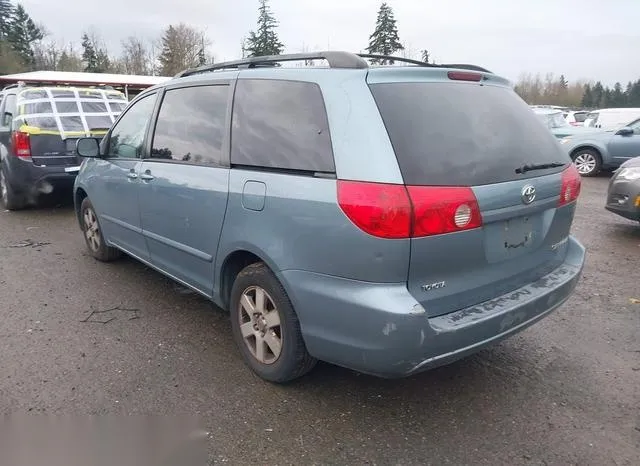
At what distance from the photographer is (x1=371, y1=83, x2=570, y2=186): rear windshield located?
2420mm

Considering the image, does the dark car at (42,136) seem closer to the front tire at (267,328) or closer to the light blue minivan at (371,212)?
the light blue minivan at (371,212)

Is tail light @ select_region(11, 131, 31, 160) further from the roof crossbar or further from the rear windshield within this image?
the rear windshield

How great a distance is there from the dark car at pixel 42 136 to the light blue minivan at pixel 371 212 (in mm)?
4768

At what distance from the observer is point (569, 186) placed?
3.09 m

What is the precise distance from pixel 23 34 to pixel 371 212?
73467 millimetres

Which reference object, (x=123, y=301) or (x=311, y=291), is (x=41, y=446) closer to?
(x=311, y=291)

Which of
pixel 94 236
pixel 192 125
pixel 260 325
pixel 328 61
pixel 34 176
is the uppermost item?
pixel 328 61

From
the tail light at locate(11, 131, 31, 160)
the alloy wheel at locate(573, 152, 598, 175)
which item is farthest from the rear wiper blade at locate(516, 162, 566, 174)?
the alloy wheel at locate(573, 152, 598, 175)

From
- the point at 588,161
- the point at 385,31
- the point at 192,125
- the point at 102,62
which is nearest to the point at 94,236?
the point at 192,125

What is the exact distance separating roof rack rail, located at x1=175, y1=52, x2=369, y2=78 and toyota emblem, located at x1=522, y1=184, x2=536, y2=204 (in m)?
1.08

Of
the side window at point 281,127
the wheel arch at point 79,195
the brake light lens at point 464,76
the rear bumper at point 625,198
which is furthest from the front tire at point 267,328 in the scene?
the rear bumper at point 625,198

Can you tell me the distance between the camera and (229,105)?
10.6 feet

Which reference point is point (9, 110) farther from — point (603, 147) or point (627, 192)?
point (603, 147)

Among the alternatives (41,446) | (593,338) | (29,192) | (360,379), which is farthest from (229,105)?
(29,192)
